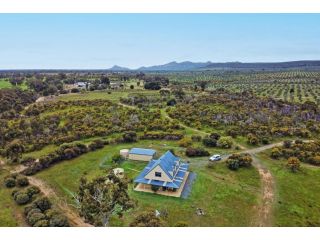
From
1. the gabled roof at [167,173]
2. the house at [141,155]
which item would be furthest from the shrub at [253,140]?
the house at [141,155]

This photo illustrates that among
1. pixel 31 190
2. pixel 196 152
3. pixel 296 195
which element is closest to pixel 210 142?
pixel 196 152

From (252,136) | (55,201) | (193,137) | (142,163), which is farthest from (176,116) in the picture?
(55,201)

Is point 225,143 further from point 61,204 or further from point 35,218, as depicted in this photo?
point 35,218

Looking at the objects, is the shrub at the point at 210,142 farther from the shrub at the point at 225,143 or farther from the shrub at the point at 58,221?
the shrub at the point at 58,221

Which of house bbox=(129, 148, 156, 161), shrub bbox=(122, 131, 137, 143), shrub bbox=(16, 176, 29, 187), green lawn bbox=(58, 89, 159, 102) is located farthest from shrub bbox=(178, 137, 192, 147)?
green lawn bbox=(58, 89, 159, 102)

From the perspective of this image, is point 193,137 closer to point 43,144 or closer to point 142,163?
point 142,163

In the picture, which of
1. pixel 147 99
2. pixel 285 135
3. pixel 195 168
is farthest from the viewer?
pixel 147 99

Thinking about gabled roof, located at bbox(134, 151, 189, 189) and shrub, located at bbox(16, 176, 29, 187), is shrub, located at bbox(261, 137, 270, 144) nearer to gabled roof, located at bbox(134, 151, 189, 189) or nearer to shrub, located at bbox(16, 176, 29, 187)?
gabled roof, located at bbox(134, 151, 189, 189)
